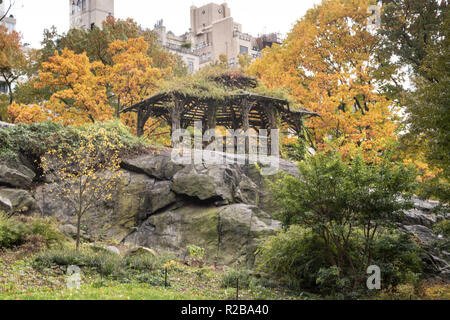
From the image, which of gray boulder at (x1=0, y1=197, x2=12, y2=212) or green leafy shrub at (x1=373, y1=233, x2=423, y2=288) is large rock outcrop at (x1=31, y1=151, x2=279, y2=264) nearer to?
gray boulder at (x1=0, y1=197, x2=12, y2=212)

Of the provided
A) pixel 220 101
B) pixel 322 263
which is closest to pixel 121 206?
pixel 220 101

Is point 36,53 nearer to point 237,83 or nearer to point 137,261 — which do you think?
point 237,83

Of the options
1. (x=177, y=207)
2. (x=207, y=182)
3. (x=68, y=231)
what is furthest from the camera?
(x=177, y=207)

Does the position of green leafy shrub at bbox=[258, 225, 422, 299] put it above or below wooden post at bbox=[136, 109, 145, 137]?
below

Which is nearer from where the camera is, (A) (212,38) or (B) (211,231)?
(B) (211,231)

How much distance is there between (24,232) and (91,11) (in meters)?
45.6

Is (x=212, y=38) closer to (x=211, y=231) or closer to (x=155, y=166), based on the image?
(x=155, y=166)

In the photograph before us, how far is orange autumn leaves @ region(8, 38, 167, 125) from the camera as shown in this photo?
2512 cm

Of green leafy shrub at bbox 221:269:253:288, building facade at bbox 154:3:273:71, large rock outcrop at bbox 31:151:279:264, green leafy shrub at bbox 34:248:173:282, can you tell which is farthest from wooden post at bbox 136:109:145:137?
building facade at bbox 154:3:273:71

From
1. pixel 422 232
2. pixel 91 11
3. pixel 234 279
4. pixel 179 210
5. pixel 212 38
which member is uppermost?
pixel 212 38

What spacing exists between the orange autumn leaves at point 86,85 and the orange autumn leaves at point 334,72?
7.86 meters

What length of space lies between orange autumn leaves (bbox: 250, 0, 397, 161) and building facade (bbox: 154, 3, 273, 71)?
37.4 meters

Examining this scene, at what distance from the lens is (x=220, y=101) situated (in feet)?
70.6

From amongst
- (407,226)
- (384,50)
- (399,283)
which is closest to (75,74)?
(384,50)
